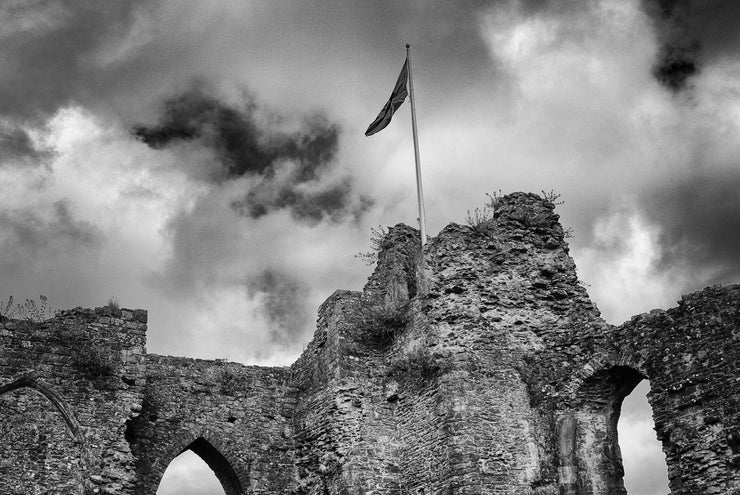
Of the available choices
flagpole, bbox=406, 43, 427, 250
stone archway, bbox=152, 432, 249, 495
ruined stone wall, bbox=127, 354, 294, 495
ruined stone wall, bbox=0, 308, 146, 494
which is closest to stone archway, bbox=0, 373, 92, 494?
ruined stone wall, bbox=0, 308, 146, 494

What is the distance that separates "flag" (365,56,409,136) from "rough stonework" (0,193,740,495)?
12.8ft

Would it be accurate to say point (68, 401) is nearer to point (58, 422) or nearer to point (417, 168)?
point (58, 422)

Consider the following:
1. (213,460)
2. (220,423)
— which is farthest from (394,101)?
(213,460)

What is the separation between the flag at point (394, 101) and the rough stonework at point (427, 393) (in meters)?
3.89

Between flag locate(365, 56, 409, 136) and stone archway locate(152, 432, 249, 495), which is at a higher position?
flag locate(365, 56, 409, 136)

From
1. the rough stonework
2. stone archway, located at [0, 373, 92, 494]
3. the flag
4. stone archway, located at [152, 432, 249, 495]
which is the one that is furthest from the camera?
the flag

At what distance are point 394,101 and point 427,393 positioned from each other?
308 inches

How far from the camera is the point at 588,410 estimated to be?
15188 millimetres

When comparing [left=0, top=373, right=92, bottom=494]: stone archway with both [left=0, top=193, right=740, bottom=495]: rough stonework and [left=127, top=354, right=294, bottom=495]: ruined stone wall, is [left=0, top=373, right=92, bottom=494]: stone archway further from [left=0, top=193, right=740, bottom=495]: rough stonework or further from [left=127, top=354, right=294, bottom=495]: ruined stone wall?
[left=127, top=354, right=294, bottom=495]: ruined stone wall

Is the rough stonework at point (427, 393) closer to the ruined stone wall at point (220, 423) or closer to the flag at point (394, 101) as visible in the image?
the ruined stone wall at point (220, 423)

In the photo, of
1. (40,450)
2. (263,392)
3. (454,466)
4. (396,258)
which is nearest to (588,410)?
(454,466)

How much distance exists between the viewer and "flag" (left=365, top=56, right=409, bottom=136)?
21.0 meters

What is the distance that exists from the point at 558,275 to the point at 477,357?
251 centimetres

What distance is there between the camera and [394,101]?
20969 mm
